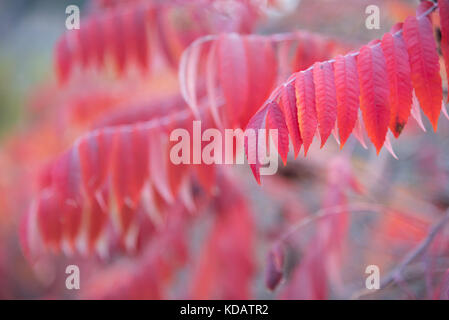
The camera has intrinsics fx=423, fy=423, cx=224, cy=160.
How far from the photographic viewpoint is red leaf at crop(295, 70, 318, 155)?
0.68m

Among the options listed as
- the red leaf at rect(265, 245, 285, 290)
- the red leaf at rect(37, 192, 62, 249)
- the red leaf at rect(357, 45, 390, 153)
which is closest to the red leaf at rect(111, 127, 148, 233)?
the red leaf at rect(37, 192, 62, 249)

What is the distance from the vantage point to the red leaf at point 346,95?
704 mm

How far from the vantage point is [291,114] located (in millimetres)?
699

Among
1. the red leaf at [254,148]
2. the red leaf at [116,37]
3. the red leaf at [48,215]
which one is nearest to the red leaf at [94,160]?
the red leaf at [48,215]

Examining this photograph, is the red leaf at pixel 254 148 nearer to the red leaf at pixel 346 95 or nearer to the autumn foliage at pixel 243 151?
the autumn foliage at pixel 243 151

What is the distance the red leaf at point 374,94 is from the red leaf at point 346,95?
0.05 ft

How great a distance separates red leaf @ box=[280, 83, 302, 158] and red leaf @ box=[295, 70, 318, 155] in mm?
11

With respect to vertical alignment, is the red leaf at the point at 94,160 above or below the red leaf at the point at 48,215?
above

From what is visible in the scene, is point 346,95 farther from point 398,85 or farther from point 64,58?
point 64,58

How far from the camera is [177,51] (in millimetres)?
1566

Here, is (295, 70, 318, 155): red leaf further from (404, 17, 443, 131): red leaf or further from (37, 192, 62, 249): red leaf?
(37, 192, 62, 249): red leaf

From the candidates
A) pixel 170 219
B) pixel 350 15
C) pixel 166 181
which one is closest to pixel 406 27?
pixel 166 181

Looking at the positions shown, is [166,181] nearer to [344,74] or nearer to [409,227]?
[344,74]
